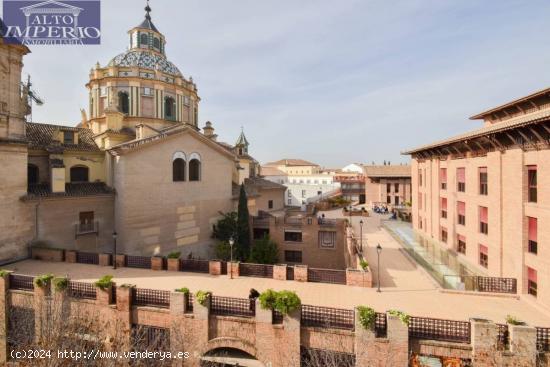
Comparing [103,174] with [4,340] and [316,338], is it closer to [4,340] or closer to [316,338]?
[4,340]

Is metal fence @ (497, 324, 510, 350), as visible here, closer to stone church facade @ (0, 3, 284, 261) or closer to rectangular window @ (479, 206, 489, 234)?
rectangular window @ (479, 206, 489, 234)

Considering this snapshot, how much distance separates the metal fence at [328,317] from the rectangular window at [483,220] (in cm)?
1120

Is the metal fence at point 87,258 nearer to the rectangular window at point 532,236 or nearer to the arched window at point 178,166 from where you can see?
the arched window at point 178,166

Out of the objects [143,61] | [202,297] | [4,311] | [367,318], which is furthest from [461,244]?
[143,61]

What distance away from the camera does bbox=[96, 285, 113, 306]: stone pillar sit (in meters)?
12.1

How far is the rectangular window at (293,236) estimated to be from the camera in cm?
2953

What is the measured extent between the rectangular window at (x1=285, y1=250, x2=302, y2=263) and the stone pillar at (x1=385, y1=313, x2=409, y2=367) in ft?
64.6

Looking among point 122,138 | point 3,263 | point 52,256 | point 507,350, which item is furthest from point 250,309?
point 122,138

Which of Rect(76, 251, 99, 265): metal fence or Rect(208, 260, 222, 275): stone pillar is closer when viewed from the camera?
Rect(208, 260, 222, 275): stone pillar

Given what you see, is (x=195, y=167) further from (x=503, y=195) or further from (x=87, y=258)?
(x=503, y=195)

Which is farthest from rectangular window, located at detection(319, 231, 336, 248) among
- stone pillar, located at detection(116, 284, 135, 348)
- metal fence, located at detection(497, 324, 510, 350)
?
stone pillar, located at detection(116, 284, 135, 348)

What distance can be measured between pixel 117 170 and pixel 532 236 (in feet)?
83.2

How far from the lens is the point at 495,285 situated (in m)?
13.5

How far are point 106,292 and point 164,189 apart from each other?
42.0ft
